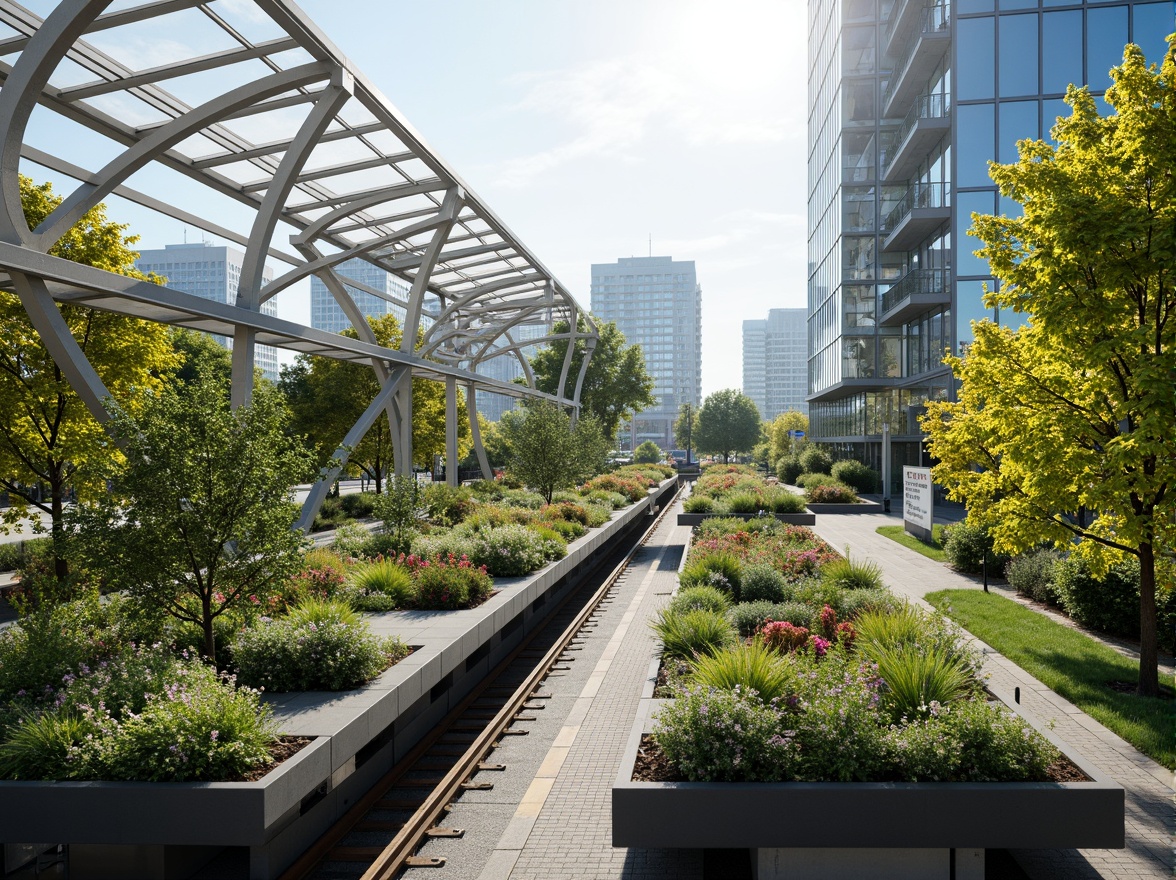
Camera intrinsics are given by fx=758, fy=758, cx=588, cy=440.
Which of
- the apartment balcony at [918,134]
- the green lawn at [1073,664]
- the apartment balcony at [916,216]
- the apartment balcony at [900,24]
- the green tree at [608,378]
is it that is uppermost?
the apartment balcony at [900,24]

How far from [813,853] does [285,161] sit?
13.2m

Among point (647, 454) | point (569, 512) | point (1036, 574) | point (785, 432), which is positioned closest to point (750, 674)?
point (1036, 574)

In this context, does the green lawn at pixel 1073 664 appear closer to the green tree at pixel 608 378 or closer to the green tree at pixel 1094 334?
the green tree at pixel 1094 334

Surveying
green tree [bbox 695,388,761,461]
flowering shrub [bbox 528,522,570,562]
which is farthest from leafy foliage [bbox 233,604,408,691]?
green tree [bbox 695,388,761,461]

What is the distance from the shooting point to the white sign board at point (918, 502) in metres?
21.6

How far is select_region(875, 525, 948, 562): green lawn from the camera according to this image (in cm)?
2006

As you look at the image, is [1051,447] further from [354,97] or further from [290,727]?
[354,97]

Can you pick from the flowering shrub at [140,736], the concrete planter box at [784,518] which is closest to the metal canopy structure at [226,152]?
the flowering shrub at [140,736]

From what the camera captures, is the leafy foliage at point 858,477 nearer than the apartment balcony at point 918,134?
No

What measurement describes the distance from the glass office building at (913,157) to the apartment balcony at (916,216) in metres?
0.10

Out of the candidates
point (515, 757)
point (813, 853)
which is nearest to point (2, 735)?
point (515, 757)

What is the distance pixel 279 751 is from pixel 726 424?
8072 cm

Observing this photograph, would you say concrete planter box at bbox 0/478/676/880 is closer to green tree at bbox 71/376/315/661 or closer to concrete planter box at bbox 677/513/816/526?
green tree at bbox 71/376/315/661

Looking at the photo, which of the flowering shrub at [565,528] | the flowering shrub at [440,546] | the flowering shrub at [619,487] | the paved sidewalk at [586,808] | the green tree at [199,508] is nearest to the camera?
the paved sidewalk at [586,808]
